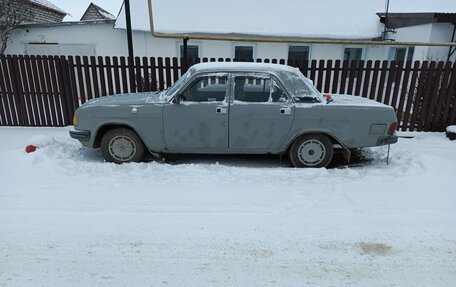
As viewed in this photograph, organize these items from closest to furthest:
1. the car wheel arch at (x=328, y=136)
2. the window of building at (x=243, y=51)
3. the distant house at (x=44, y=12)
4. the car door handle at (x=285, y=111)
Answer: the car door handle at (x=285, y=111), the car wheel arch at (x=328, y=136), the window of building at (x=243, y=51), the distant house at (x=44, y=12)

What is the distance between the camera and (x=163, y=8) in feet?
44.5

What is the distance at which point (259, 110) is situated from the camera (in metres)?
4.53

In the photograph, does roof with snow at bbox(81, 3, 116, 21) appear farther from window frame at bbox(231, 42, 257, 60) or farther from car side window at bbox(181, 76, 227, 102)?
car side window at bbox(181, 76, 227, 102)

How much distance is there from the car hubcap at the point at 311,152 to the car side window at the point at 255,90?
0.81 metres

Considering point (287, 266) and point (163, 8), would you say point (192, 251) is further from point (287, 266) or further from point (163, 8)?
point (163, 8)

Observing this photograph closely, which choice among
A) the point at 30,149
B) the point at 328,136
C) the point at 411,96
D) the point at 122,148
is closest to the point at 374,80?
the point at 411,96

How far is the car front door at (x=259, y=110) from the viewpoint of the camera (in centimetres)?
454

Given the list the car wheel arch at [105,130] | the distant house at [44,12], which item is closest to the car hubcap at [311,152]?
the car wheel arch at [105,130]

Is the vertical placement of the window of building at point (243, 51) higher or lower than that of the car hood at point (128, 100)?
higher

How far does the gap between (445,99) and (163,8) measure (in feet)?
37.8

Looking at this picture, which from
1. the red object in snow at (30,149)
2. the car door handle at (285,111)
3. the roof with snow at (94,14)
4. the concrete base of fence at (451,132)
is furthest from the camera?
the roof with snow at (94,14)

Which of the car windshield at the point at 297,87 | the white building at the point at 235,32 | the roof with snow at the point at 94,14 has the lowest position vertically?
the car windshield at the point at 297,87

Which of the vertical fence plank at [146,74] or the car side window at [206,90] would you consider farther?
the vertical fence plank at [146,74]

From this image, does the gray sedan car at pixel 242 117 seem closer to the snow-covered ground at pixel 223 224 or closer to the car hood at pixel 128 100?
the car hood at pixel 128 100
